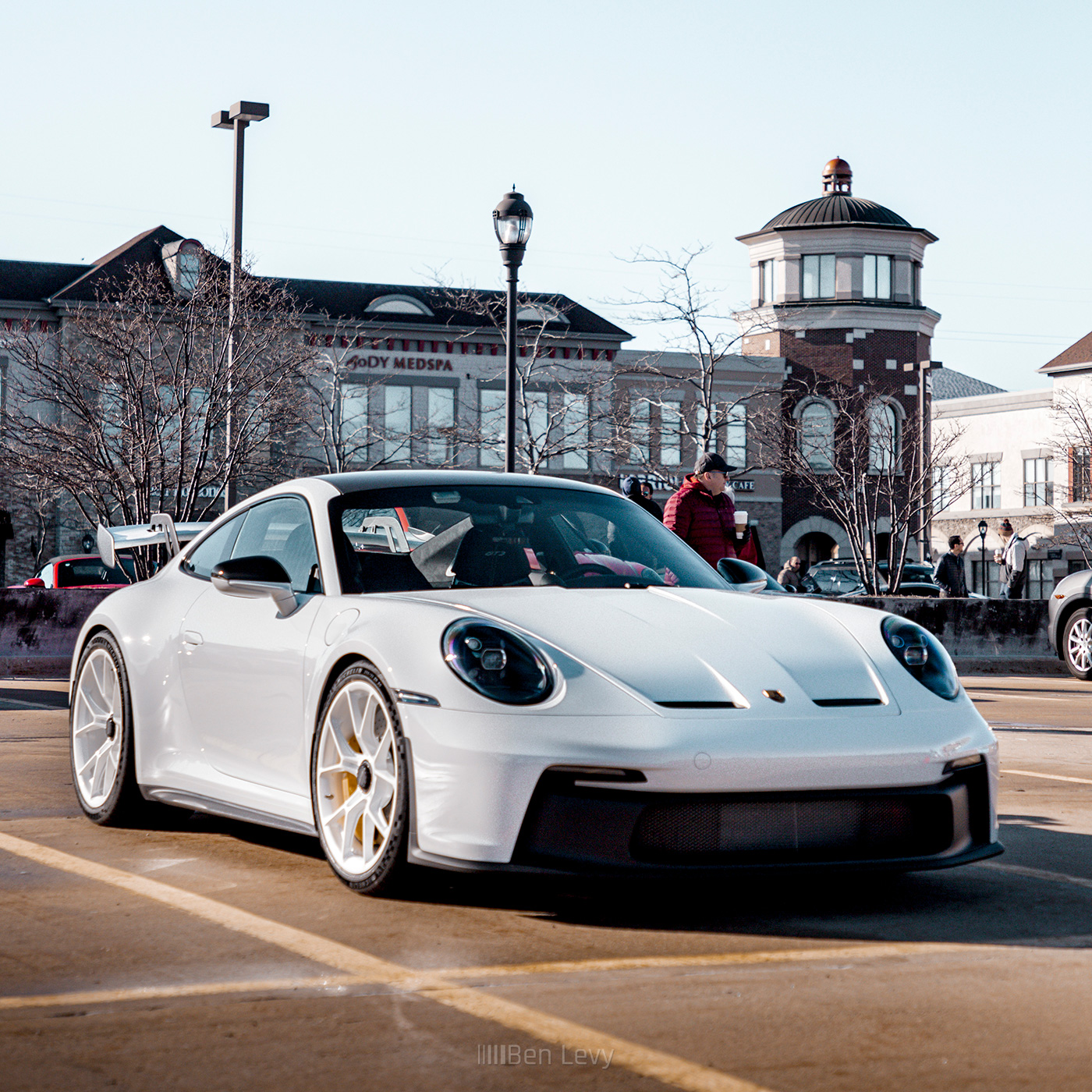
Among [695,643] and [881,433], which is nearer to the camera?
[695,643]

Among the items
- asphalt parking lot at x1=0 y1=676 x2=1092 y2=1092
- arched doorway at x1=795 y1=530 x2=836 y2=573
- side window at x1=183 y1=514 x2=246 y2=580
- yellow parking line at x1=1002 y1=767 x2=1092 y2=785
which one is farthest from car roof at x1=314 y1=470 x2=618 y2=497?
arched doorway at x1=795 y1=530 x2=836 y2=573

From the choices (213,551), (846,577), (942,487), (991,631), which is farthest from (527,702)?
(942,487)

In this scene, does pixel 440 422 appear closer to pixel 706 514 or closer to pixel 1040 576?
pixel 1040 576

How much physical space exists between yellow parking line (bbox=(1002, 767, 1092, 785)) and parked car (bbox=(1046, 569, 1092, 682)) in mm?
9868

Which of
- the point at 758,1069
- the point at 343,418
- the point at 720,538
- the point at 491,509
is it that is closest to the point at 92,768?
the point at 491,509

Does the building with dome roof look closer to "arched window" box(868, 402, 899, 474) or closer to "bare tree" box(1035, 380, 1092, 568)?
"arched window" box(868, 402, 899, 474)

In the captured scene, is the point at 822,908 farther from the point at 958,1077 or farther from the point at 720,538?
the point at 720,538

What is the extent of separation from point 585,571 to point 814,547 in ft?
171

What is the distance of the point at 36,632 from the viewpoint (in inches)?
719

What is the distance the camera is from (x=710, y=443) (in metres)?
48.2

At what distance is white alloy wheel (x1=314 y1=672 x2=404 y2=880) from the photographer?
486 centimetres

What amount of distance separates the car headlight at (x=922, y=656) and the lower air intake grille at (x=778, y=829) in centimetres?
50

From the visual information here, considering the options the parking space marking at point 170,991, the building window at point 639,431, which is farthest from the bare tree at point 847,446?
the parking space marking at point 170,991

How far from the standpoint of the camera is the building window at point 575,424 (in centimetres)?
4731
